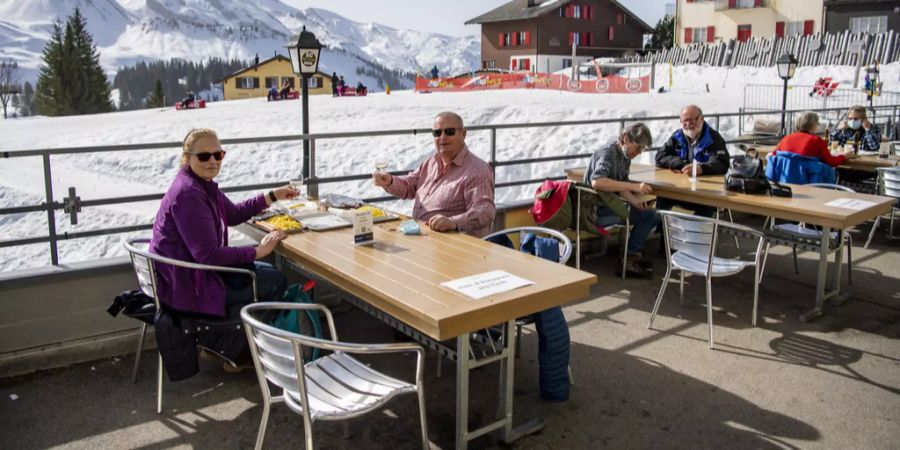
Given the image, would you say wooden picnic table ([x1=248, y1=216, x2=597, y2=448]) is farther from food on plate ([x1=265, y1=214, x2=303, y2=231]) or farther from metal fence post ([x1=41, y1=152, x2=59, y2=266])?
metal fence post ([x1=41, y1=152, x2=59, y2=266])

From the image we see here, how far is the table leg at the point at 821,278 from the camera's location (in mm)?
5285

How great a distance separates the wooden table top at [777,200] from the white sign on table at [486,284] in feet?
9.36

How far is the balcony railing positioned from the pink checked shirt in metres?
51.4

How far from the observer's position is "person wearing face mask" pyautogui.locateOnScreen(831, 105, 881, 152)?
8727 millimetres

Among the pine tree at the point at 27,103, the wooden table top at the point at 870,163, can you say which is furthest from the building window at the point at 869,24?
the pine tree at the point at 27,103

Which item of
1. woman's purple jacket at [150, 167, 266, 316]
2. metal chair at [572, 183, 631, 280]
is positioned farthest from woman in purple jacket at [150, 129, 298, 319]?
metal chair at [572, 183, 631, 280]

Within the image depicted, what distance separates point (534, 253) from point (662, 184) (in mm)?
2538

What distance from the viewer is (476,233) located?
4.50 meters

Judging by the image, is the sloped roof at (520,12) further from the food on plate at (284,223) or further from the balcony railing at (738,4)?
the food on plate at (284,223)

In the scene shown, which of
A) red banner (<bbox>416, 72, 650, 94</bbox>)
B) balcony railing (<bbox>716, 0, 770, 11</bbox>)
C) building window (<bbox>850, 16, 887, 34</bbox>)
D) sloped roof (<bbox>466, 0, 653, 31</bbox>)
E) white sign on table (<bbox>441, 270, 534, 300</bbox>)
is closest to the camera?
white sign on table (<bbox>441, 270, 534, 300</bbox>)

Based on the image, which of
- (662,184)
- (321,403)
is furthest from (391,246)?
(662,184)

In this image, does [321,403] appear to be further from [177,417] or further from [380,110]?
[380,110]

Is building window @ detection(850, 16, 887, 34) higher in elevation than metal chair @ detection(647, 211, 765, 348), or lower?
higher

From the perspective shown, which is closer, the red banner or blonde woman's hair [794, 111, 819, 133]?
blonde woman's hair [794, 111, 819, 133]
